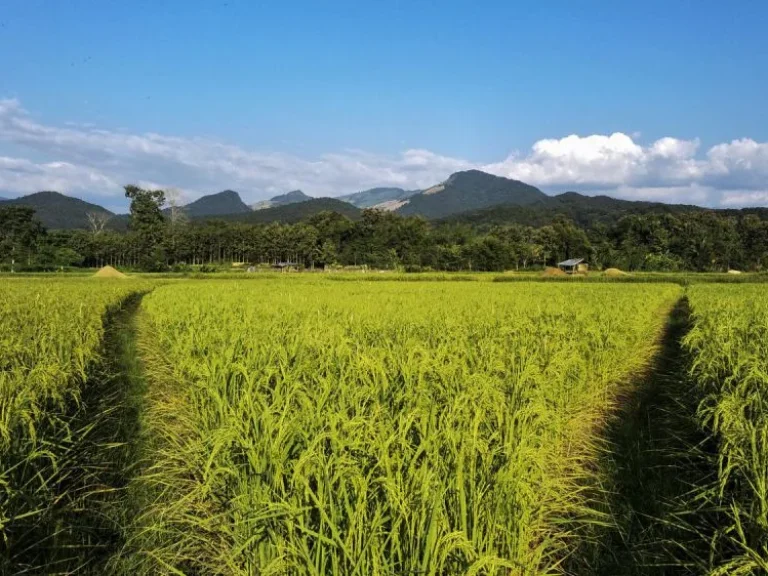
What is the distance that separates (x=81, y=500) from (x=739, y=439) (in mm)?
5373

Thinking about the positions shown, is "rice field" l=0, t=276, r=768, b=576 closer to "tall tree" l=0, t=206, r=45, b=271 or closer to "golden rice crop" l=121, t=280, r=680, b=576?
"golden rice crop" l=121, t=280, r=680, b=576

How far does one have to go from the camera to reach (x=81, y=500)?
444cm

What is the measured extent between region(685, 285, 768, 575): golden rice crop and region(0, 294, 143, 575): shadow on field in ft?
13.0

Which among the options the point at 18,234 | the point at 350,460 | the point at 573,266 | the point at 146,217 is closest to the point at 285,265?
the point at 146,217

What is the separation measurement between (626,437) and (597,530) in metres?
2.55

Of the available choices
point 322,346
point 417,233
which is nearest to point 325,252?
point 417,233

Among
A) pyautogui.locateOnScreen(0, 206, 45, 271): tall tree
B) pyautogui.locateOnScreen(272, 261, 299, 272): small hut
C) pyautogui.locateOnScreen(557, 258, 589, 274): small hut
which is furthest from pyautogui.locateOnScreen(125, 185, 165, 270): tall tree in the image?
pyautogui.locateOnScreen(557, 258, 589, 274): small hut

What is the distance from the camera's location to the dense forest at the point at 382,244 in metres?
83.2

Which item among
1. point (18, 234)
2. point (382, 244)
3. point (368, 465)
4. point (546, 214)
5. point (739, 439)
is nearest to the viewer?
point (368, 465)

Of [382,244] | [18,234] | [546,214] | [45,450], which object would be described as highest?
[546,214]

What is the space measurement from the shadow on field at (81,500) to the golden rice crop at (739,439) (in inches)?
156

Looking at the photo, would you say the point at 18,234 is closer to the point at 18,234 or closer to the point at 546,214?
the point at 18,234

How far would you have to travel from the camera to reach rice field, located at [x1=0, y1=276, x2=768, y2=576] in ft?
8.52

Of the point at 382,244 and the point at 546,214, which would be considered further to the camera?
the point at 546,214
